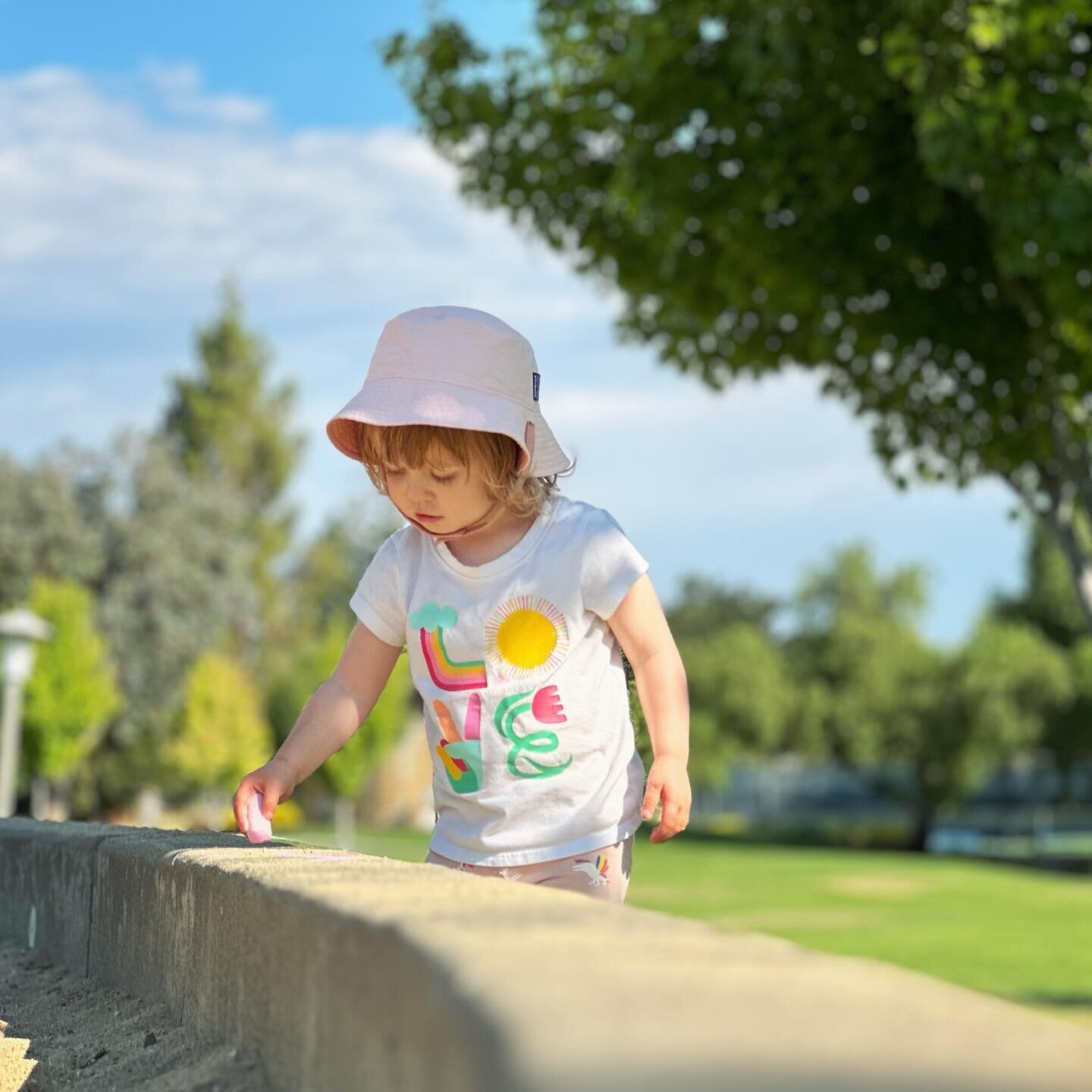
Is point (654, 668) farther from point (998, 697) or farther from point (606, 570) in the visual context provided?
point (998, 697)

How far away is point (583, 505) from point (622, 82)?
7.28 m

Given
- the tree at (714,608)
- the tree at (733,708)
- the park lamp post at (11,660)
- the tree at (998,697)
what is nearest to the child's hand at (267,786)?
the park lamp post at (11,660)

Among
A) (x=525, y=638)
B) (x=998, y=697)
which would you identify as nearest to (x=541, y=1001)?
(x=525, y=638)

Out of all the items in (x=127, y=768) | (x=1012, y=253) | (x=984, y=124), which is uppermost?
(x=984, y=124)

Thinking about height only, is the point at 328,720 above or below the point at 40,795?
above

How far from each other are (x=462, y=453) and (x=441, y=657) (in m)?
0.40

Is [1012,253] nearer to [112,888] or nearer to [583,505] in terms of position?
[583,505]

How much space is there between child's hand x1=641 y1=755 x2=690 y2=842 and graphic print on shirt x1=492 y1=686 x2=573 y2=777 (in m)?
0.16

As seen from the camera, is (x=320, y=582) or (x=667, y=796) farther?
(x=320, y=582)

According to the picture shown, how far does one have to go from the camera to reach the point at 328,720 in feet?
10.6

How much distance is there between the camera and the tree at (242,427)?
6012cm

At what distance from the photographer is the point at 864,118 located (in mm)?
9664

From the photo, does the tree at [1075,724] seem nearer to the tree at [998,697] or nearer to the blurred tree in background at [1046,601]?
the tree at [998,697]

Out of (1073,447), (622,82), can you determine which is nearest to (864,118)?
(622,82)
